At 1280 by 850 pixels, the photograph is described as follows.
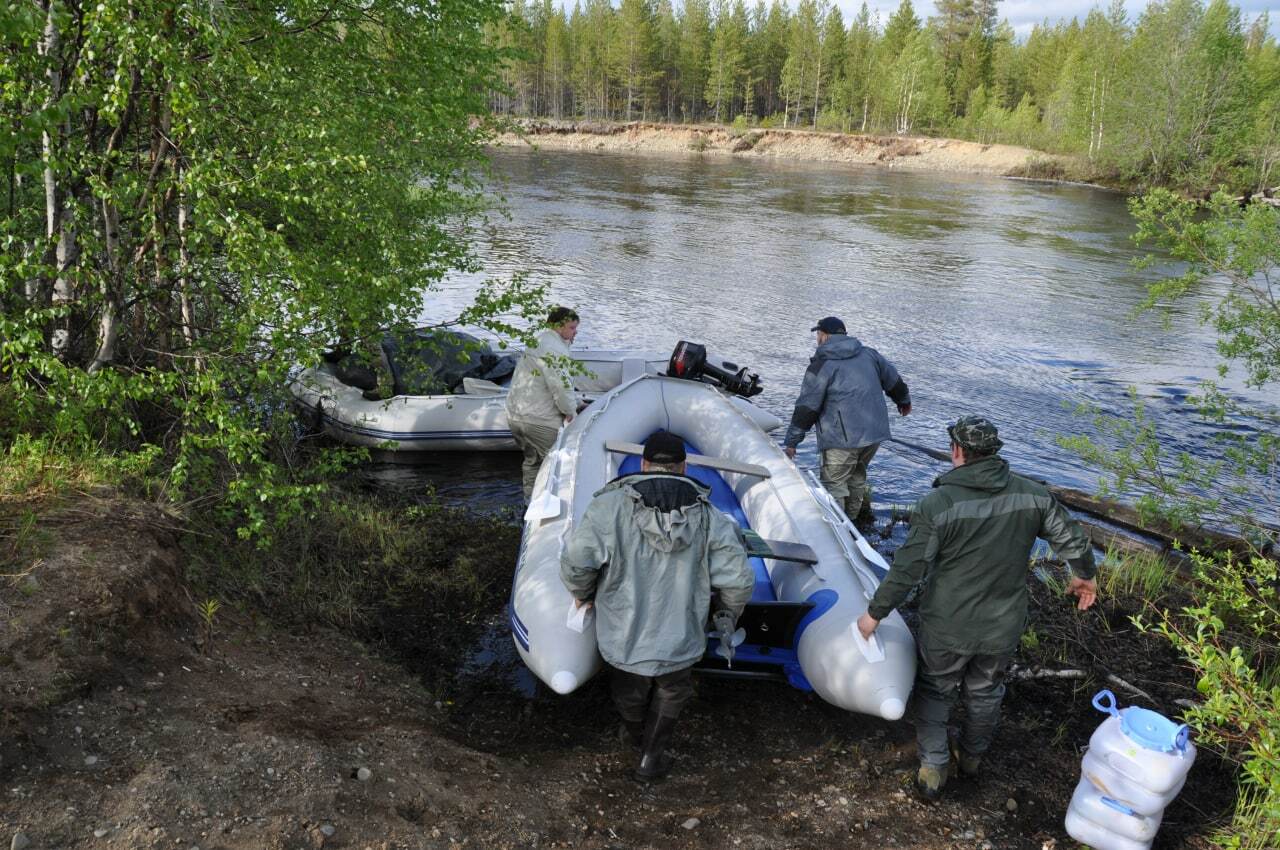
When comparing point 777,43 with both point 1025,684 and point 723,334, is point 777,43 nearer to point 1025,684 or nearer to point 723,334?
point 723,334

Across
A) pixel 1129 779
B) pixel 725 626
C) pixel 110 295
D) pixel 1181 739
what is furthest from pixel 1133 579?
pixel 110 295

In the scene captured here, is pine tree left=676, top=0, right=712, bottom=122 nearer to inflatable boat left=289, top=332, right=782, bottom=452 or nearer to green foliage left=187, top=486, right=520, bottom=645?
inflatable boat left=289, top=332, right=782, bottom=452

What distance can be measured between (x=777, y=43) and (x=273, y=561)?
261 feet

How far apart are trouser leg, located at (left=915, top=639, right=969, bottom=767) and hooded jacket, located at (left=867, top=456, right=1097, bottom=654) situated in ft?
0.36

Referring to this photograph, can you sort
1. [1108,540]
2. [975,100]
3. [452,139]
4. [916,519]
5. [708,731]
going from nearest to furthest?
1. [916,519]
2. [708,731]
3. [1108,540]
4. [452,139]
5. [975,100]

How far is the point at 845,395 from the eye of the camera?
6.62 metres

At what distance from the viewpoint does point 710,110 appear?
75438mm

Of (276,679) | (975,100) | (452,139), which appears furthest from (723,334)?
(975,100)

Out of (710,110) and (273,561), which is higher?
(710,110)

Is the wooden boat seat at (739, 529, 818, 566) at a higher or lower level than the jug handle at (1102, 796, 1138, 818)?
higher

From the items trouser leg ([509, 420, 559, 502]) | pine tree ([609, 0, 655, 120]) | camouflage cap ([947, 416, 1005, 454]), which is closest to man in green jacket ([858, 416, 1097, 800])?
camouflage cap ([947, 416, 1005, 454])

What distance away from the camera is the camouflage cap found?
363cm

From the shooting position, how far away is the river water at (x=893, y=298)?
10523 mm

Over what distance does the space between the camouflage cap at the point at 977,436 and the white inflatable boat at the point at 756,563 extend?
1.05 metres
